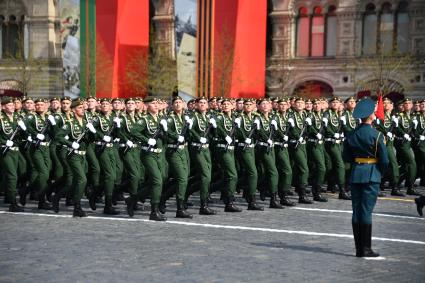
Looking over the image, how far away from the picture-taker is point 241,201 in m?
15.1

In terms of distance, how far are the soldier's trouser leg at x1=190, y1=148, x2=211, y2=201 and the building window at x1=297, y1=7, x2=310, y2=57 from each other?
32.2 metres

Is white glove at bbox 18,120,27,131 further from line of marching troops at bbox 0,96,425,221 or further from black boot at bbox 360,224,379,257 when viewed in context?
black boot at bbox 360,224,379,257

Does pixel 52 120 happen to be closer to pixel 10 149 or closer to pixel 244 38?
pixel 10 149

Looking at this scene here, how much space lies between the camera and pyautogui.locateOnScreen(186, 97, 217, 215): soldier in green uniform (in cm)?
1301

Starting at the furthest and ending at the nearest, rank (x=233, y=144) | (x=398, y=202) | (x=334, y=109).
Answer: (x=334, y=109), (x=398, y=202), (x=233, y=144)

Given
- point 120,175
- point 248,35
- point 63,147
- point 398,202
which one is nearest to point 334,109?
point 398,202

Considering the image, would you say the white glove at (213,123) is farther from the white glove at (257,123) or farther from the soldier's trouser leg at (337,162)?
the soldier's trouser leg at (337,162)

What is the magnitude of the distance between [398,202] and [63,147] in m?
5.87

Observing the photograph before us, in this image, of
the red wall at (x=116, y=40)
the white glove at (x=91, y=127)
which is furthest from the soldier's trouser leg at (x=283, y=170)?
the red wall at (x=116, y=40)

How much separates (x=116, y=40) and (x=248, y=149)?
29.2m

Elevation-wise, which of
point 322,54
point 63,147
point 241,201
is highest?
point 322,54

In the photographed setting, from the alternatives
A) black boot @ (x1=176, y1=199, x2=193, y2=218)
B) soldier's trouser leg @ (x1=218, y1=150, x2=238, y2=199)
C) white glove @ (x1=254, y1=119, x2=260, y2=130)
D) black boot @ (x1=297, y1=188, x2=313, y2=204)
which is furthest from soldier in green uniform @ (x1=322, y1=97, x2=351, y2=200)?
black boot @ (x1=176, y1=199, x2=193, y2=218)

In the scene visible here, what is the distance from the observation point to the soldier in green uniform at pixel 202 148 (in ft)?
42.7

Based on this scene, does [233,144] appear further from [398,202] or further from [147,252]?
[147,252]
